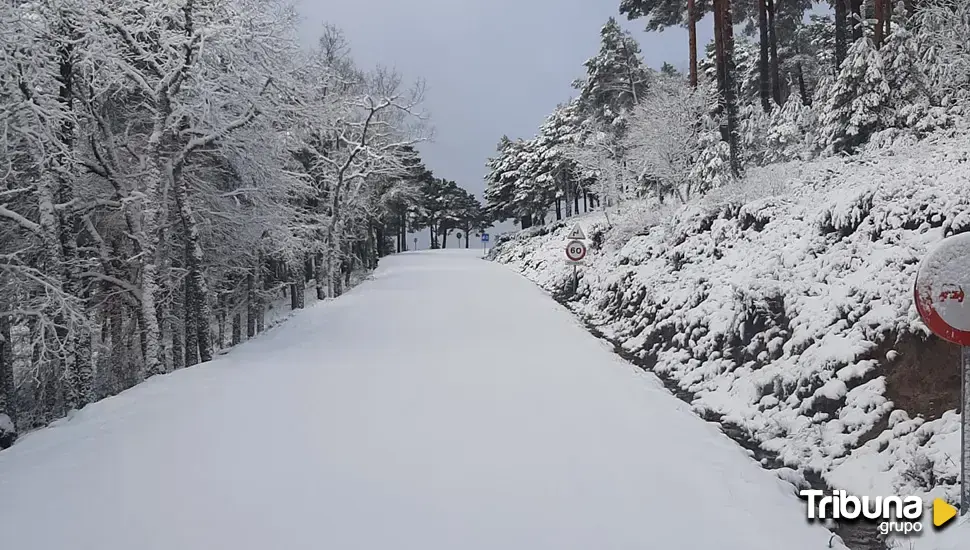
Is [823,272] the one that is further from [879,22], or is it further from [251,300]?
[251,300]

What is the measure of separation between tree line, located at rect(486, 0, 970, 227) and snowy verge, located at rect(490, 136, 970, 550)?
9.05 ft

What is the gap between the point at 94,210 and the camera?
13.0 metres

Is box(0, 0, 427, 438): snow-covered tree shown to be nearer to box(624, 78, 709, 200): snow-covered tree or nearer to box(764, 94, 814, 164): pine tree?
box(764, 94, 814, 164): pine tree

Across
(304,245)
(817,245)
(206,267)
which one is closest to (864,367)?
(817,245)

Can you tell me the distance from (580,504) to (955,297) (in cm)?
288

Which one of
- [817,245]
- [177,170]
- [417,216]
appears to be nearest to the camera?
[817,245]

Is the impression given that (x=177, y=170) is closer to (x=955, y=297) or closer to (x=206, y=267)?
(x=206, y=267)

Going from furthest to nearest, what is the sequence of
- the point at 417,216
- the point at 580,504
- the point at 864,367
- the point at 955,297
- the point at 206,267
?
the point at 417,216
the point at 206,267
the point at 864,367
the point at 580,504
the point at 955,297

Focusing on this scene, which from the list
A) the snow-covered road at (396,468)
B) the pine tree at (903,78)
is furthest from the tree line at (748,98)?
the snow-covered road at (396,468)

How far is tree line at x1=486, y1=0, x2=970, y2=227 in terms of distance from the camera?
42.8 feet

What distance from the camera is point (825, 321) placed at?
6727mm

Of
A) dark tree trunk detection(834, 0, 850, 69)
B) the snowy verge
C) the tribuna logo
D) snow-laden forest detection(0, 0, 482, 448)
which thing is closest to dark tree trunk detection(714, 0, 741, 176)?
dark tree trunk detection(834, 0, 850, 69)

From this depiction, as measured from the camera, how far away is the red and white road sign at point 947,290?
354 centimetres

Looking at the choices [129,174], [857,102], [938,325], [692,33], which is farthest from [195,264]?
[692,33]
